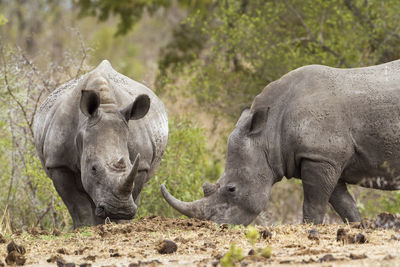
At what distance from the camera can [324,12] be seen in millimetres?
13062

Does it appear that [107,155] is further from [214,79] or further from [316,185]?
[214,79]

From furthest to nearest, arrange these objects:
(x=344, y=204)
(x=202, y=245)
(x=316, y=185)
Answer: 1. (x=344, y=204)
2. (x=316, y=185)
3. (x=202, y=245)

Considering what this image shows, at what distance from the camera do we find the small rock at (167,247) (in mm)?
5711

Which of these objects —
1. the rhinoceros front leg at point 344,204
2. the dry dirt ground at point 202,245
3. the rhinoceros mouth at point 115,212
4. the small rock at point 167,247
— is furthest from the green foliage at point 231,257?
the rhinoceros front leg at point 344,204

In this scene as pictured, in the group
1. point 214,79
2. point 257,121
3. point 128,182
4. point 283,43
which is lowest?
point 128,182

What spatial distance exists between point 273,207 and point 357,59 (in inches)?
118

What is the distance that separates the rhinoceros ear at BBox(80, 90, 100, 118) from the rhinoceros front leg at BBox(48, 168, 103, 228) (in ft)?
2.64

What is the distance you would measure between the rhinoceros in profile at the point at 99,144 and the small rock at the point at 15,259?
1728 mm

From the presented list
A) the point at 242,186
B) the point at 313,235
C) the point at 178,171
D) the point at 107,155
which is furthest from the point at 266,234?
the point at 178,171

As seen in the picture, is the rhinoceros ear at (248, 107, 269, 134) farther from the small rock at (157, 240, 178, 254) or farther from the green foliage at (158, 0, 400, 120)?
the green foliage at (158, 0, 400, 120)

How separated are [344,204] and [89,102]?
3.28m

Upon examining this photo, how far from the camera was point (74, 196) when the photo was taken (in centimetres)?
820

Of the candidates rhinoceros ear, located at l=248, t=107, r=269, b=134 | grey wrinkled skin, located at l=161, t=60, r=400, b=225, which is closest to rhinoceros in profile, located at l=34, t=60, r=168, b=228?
grey wrinkled skin, located at l=161, t=60, r=400, b=225

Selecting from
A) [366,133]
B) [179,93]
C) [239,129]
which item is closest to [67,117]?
[239,129]
